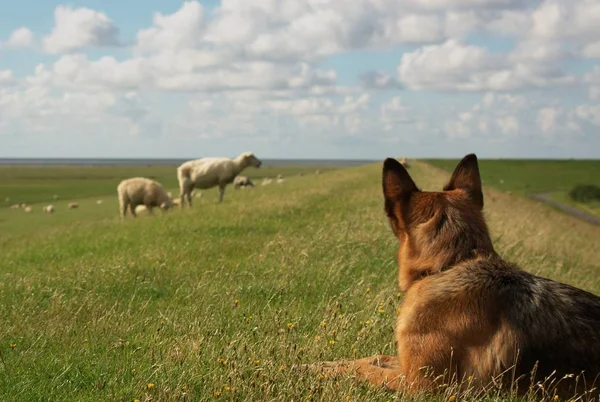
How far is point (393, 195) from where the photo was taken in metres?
5.52

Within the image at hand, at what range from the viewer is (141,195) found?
108ft

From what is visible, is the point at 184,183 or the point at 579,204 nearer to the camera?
the point at 184,183

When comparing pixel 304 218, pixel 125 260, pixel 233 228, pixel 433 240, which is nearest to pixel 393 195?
pixel 433 240

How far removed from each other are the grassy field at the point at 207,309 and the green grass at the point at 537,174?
5228 centimetres

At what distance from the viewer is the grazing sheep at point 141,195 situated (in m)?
32.7

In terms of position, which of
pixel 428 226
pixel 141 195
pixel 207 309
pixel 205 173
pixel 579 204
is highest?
pixel 428 226

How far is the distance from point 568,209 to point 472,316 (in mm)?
53833

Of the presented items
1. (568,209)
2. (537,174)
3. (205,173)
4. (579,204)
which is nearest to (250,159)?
(205,173)

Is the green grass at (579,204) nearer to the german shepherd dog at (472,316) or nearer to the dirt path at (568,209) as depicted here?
the dirt path at (568,209)

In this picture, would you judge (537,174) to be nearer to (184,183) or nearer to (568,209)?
(568,209)

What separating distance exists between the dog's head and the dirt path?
1695 inches

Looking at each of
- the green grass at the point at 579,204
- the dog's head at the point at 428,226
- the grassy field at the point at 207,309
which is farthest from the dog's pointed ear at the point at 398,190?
the green grass at the point at 579,204

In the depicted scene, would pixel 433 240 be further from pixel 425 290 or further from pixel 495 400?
pixel 495 400

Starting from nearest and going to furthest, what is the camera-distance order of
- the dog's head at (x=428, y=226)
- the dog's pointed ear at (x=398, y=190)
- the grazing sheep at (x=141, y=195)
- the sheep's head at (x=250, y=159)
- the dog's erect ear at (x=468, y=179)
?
1. the dog's head at (x=428, y=226)
2. the dog's pointed ear at (x=398, y=190)
3. the dog's erect ear at (x=468, y=179)
4. the grazing sheep at (x=141, y=195)
5. the sheep's head at (x=250, y=159)
